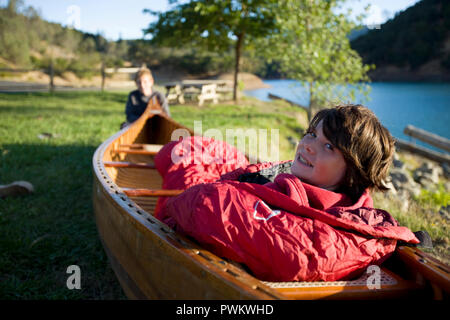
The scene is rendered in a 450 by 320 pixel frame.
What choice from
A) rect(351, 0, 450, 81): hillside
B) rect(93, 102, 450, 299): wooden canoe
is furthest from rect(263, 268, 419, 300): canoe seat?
rect(351, 0, 450, 81): hillside

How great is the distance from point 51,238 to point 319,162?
8.45 ft

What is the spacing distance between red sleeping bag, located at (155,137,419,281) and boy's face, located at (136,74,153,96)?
4.64 meters

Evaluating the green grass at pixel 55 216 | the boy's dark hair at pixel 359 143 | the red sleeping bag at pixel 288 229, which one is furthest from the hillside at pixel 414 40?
the red sleeping bag at pixel 288 229

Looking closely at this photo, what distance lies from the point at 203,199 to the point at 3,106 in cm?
1152

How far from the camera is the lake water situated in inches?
521

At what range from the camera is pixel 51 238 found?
3.10m

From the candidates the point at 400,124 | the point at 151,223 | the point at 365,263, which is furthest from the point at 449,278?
the point at 400,124

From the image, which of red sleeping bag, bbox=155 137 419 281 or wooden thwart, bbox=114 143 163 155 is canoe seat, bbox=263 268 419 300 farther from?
wooden thwart, bbox=114 143 163 155

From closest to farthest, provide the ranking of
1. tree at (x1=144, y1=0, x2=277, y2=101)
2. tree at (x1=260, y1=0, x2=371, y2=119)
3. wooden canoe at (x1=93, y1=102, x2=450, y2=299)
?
wooden canoe at (x1=93, y1=102, x2=450, y2=299) < tree at (x1=260, y1=0, x2=371, y2=119) < tree at (x1=144, y1=0, x2=277, y2=101)

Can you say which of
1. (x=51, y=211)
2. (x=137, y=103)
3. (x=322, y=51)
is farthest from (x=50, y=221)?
(x=322, y=51)

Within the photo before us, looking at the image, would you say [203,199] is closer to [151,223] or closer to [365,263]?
[151,223]

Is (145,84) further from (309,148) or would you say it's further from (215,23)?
(215,23)

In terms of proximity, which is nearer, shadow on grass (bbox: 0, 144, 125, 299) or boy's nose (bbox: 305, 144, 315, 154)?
boy's nose (bbox: 305, 144, 315, 154)

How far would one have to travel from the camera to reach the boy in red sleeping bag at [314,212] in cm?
138
